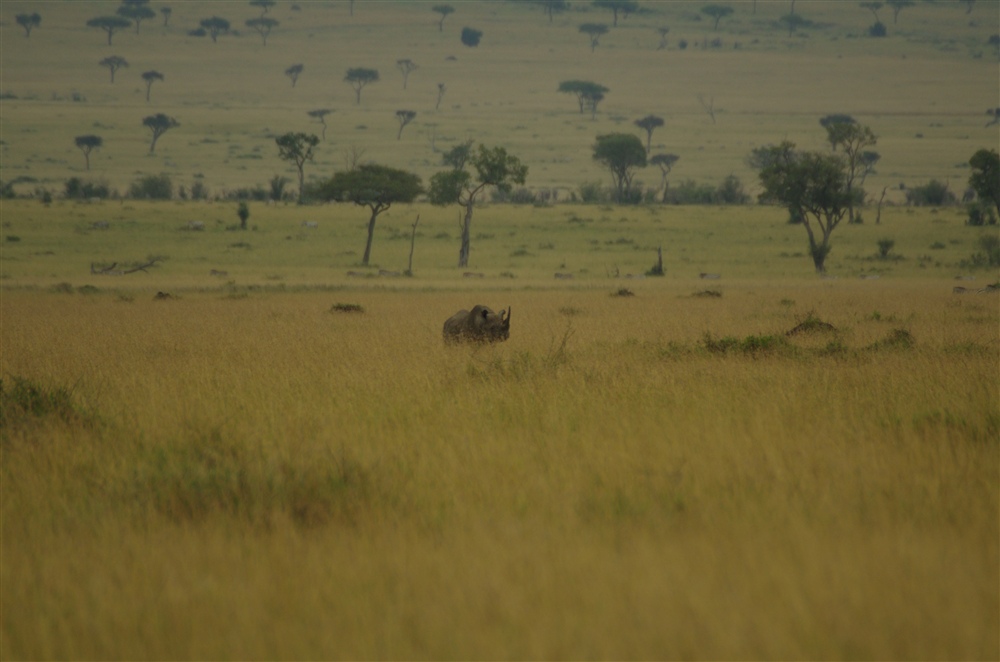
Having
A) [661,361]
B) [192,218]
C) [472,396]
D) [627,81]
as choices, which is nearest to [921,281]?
[661,361]

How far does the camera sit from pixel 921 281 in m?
43.1

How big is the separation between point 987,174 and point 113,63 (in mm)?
163496

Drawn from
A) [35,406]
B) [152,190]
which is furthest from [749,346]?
[152,190]

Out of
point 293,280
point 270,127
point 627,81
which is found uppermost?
point 627,81

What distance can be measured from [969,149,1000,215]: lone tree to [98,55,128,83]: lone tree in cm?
15609

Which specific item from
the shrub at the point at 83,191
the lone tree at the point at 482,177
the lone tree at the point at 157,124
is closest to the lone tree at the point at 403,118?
the lone tree at the point at 157,124

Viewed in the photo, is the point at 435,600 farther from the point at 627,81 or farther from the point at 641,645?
the point at 627,81

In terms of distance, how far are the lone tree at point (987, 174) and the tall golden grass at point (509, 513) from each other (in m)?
46.8

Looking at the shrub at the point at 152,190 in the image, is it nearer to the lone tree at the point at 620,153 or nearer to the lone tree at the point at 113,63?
the lone tree at the point at 620,153

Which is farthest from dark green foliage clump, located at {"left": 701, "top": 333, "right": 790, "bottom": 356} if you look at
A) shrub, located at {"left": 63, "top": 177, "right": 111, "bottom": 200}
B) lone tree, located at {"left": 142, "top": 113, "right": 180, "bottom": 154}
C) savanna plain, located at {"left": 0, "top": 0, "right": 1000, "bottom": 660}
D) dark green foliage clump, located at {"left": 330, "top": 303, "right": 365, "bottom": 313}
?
lone tree, located at {"left": 142, "top": 113, "right": 180, "bottom": 154}

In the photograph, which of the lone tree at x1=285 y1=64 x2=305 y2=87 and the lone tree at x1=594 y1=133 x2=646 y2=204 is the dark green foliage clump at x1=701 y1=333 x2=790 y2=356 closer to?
the lone tree at x1=594 y1=133 x2=646 y2=204

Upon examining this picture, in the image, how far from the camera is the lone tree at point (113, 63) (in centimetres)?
18180

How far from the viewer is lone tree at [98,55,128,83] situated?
182 metres

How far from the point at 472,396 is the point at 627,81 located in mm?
192804
